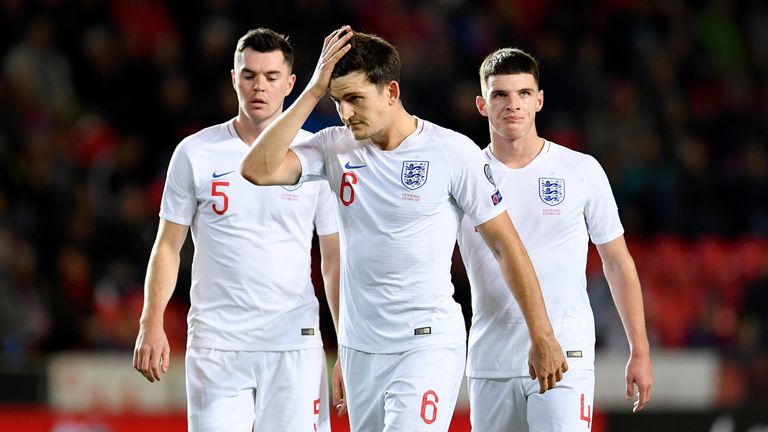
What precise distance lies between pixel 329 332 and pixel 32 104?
3.98 meters

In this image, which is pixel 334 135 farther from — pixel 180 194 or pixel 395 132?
pixel 180 194

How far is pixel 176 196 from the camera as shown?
6270 millimetres

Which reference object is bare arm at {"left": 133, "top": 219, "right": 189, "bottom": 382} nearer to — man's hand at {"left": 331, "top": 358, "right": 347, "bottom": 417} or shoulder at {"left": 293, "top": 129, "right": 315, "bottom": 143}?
shoulder at {"left": 293, "top": 129, "right": 315, "bottom": 143}

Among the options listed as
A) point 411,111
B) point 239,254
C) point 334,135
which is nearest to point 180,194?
point 239,254

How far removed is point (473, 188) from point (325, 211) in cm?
118

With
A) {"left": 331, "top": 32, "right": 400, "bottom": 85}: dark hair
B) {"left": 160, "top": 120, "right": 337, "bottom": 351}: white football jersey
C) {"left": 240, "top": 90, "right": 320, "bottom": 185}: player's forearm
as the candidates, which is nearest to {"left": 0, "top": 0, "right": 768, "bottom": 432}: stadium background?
{"left": 160, "top": 120, "right": 337, "bottom": 351}: white football jersey

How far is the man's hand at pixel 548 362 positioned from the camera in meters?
5.27

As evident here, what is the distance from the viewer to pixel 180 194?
6266 mm

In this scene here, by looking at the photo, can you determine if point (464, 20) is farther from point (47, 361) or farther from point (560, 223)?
point (560, 223)

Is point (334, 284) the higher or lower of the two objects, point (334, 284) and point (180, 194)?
the lower

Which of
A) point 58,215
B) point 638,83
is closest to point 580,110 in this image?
point 638,83

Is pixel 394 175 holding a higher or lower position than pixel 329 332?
higher

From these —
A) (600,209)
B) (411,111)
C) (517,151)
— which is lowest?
(600,209)

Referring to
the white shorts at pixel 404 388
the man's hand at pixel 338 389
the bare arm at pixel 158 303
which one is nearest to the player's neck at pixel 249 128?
the bare arm at pixel 158 303
